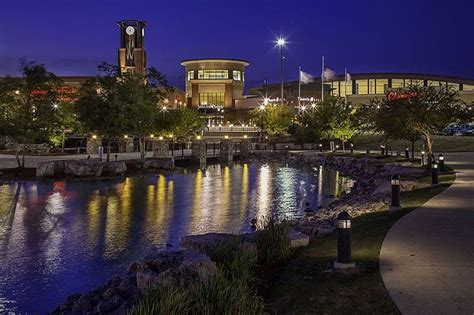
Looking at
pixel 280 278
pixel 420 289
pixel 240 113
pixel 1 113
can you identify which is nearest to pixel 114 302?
pixel 280 278

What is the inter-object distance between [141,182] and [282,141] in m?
43.1

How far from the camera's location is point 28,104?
35.5 meters

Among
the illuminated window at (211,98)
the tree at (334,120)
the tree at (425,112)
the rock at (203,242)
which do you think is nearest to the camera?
the rock at (203,242)

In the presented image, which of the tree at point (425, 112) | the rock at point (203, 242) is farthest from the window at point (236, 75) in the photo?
the rock at point (203, 242)

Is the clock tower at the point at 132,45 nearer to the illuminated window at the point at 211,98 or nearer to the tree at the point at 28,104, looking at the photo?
the illuminated window at the point at 211,98

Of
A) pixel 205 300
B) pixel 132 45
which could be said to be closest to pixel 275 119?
pixel 132 45

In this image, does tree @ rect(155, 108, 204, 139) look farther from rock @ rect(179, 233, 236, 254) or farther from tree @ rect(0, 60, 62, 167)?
rock @ rect(179, 233, 236, 254)

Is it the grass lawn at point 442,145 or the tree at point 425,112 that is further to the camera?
the grass lawn at point 442,145

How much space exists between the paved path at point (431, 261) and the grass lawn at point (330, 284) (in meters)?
0.20

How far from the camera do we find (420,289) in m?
7.84

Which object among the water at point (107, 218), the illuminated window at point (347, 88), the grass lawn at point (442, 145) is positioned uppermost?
the illuminated window at point (347, 88)

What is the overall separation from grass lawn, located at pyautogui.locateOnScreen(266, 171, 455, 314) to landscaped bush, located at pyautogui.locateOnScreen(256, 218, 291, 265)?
32cm

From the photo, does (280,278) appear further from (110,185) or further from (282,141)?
(282,141)

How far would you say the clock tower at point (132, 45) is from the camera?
309 feet
